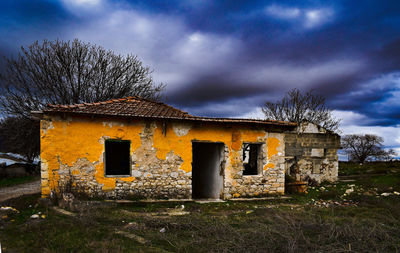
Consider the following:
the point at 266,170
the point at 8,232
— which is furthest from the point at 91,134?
the point at 266,170

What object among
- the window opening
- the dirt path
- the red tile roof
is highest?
the red tile roof

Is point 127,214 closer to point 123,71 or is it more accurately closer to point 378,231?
point 378,231

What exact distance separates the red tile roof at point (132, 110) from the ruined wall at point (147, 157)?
0.37 meters

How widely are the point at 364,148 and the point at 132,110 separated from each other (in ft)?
102

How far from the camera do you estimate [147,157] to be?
8859mm

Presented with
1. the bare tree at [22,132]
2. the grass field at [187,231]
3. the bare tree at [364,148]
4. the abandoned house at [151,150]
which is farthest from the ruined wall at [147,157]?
the bare tree at [364,148]

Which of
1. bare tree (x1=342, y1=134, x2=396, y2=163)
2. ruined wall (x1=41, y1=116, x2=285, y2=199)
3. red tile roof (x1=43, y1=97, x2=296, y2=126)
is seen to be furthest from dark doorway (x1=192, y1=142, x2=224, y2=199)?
bare tree (x1=342, y1=134, x2=396, y2=163)

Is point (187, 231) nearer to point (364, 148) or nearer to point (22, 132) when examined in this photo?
point (22, 132)

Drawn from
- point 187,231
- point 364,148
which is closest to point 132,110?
point 187,231

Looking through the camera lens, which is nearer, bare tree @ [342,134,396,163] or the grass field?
the grass field

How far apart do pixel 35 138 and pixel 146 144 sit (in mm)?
10741

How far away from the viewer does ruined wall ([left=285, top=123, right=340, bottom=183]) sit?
15.3 m

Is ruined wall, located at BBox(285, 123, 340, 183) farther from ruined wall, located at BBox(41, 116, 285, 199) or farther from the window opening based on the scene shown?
the window opening

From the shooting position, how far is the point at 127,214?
6926 millimetres
